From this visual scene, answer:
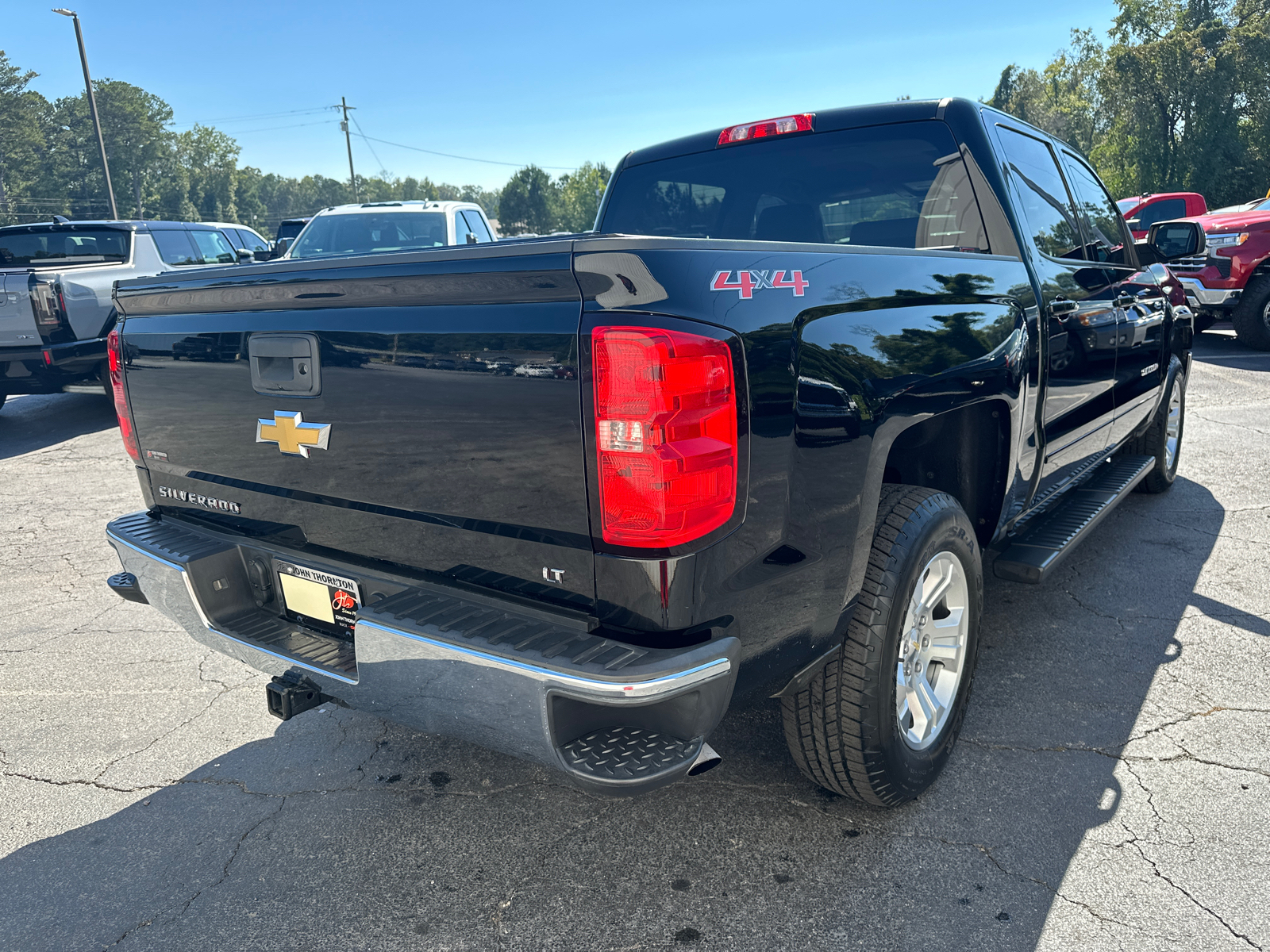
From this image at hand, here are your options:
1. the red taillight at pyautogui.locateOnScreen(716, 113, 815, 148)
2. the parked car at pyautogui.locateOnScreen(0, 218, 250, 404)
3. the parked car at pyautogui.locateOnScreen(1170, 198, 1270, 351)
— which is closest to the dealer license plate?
the red taillight at pyautogui.locateOnScreen(716, 113, 815, 148)

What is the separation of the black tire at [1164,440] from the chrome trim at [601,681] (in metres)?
4.41

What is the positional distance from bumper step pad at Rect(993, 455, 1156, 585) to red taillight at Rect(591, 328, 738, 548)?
6.06 feet

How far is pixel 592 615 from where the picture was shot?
1.83 m

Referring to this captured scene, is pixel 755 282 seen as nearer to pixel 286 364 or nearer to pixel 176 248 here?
pixel 286 364

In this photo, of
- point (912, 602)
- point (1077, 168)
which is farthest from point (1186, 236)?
point (912, 602)

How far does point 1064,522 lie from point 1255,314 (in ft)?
31.3

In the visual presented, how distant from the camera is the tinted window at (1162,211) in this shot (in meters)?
14.9

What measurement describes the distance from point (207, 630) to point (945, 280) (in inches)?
91.4

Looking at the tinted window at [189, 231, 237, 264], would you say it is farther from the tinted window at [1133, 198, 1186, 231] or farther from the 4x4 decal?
the tinted window at [1133, 198, 1186, 231]

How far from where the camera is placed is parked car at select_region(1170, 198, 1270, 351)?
10328mm

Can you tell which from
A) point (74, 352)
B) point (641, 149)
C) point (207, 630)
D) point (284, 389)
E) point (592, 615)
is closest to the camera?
point (592, 615)

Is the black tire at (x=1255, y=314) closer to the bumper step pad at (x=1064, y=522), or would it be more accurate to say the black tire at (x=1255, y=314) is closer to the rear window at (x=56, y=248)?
the bumper step pad at (x=1064, y=522)

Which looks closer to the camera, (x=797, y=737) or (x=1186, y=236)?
(x=797, y=737)

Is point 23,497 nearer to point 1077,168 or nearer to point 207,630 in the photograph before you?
point 207,630
